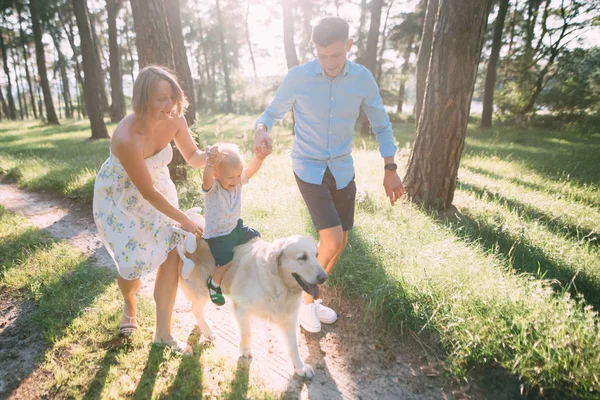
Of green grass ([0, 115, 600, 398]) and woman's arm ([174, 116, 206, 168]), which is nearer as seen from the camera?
green grass ([0, 115, 600, 398])

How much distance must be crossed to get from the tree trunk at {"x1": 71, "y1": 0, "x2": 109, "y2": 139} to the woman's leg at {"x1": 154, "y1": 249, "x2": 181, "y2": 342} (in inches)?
534

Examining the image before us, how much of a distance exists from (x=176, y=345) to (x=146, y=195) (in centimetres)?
144

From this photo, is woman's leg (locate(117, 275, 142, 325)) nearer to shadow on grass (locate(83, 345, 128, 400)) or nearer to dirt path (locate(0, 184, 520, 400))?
shadow on grass (locate(83, 345, 128, 400))

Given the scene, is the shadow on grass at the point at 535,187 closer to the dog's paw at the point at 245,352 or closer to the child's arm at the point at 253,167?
the child's arm at the point at 253,167

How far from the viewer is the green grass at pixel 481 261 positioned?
263 centimetres

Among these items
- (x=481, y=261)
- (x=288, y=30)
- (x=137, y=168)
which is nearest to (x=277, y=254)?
(x=137, y=168)

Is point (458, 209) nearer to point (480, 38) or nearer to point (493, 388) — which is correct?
point (480, 38)

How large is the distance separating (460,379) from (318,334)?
52.4 inches

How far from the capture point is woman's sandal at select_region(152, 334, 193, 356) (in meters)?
2.93

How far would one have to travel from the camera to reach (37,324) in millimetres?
3350

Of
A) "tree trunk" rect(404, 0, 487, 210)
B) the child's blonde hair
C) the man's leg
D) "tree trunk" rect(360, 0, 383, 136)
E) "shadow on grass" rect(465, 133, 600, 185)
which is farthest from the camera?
"tree trunk" rect(360, 0, 383, 136)

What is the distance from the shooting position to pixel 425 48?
761 cm

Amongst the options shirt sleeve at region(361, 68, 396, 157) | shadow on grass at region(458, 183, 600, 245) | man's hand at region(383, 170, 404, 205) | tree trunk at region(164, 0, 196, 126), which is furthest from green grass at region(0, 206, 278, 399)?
tree trunk at region(164, 0, 196, 126)

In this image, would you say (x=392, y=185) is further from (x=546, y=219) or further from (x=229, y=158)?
(x=546, y=219)
